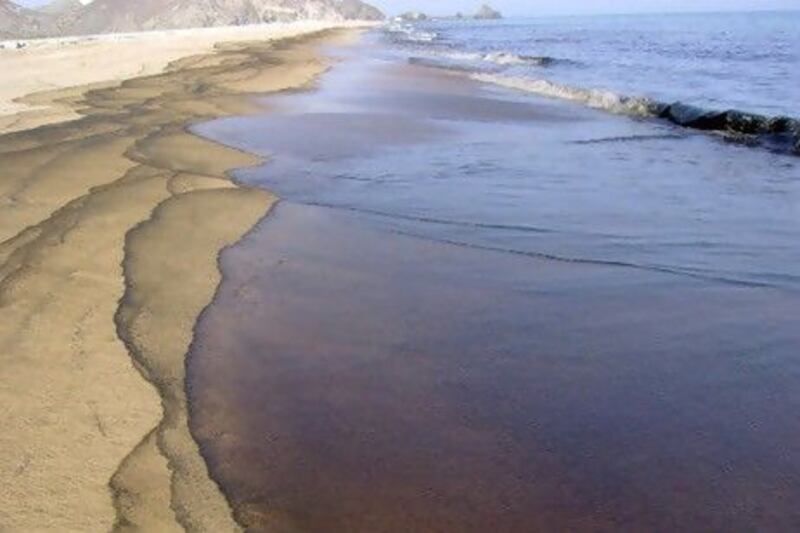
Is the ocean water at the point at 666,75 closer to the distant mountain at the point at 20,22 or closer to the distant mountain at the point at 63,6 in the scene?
the distant mountain at the point at 20,22

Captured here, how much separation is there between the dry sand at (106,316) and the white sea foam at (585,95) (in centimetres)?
923

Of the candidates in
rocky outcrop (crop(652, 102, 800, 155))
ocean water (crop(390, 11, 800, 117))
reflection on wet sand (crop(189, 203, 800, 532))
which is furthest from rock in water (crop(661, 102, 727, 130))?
reflection on wet sand (crop(189, 203, 800, 532))

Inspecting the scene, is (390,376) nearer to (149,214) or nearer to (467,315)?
(467,315)

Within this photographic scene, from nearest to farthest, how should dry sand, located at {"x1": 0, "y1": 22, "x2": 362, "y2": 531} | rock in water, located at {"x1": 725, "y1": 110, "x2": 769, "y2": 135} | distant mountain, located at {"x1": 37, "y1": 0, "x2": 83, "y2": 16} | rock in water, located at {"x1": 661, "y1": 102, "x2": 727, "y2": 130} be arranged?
dry sand, located at {"x1": 0, "y1": 22, "x2": 362, "y2": 531}, rock in water, located at {"x1": 725, "y1": 110, "x2": 769, "y2": 135}, rock in water, located at {"x1": 661, "y1": 102, "x2": 727, "y2": 130}, distant mountain, located at {"x1": 37, "y1": 0, "x2": 83, "y2": 16}

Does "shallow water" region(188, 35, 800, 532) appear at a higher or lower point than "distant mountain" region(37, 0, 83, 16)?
lower

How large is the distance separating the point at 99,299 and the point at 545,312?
98.3 inches

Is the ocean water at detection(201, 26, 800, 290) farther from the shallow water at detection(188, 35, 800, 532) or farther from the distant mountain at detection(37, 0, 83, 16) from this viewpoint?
the distant mountain at detection(37, 0, 83, 16)

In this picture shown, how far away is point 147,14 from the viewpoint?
410 feet

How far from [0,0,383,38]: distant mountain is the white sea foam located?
263ft

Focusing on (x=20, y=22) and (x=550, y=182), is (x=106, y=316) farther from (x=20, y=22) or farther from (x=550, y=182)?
(x=20, y=22)

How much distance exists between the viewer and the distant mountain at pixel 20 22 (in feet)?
261

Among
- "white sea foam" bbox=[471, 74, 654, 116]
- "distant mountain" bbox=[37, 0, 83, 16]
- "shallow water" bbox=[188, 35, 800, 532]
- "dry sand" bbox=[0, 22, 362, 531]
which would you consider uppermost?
"distant mountain" bbox=[37, 0, 83, 16]

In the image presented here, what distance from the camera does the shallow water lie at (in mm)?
2506

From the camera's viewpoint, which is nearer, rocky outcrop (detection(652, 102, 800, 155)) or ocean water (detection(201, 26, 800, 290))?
ocean water (detection(201, 26, 800, 290))
